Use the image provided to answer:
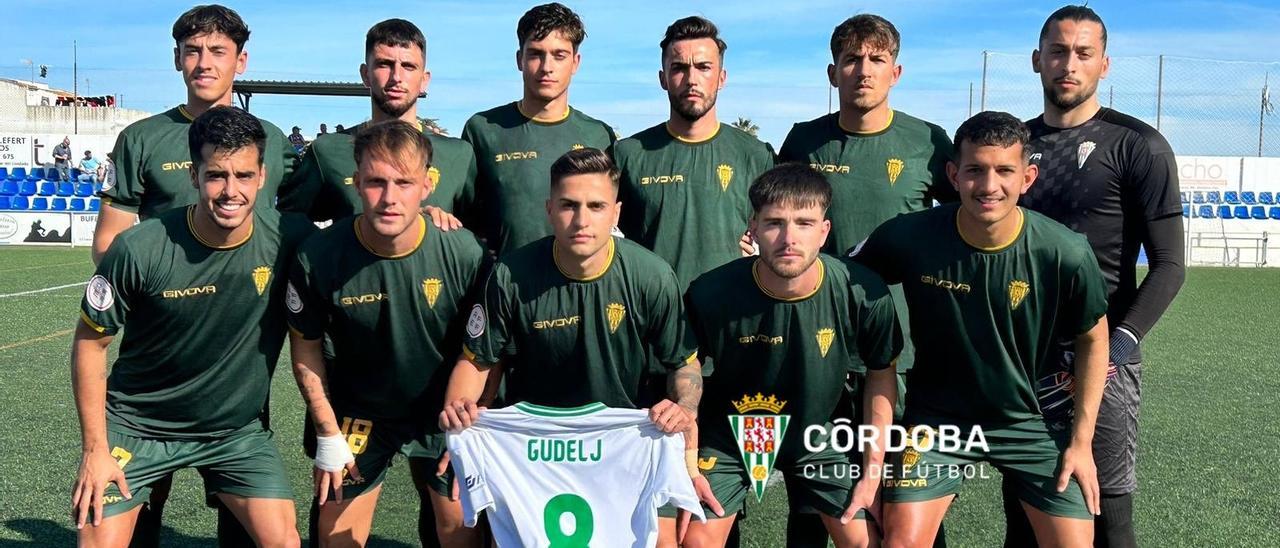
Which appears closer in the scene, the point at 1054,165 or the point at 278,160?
the point at 1054,165

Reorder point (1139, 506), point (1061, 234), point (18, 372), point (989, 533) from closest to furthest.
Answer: point (1061, 234), point (989, 533), point (1139, 506), point (18, 372)

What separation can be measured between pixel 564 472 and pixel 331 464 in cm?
87

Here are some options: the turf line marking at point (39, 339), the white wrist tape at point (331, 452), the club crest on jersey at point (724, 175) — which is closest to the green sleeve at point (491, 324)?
the white wrist tape at point (331, 452)

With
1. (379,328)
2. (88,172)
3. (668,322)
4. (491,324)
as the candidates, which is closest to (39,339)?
(379,328)

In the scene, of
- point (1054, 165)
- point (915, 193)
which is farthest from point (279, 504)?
point (1054, 165)

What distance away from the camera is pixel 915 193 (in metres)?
4.14

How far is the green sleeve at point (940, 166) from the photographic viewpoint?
421 cm

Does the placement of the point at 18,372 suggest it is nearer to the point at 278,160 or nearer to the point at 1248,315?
the point at 278,160

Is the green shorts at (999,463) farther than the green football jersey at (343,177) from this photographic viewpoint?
No

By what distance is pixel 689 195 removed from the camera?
4168 mm

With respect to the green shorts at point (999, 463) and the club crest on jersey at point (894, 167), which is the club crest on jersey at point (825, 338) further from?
the club crest on jersey at point (894, 167)

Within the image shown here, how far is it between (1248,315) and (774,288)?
1208 centimetres

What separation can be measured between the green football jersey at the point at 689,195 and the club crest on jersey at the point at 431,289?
91 cm

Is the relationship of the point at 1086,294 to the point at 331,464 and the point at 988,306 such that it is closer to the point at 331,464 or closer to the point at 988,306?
the point at 988,306
